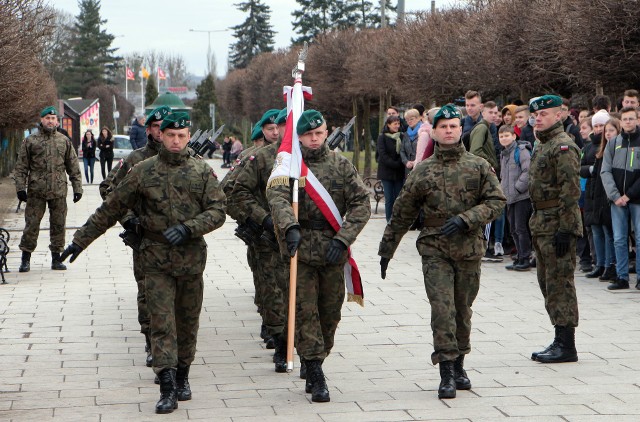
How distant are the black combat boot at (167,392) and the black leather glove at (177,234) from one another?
2.64 feet

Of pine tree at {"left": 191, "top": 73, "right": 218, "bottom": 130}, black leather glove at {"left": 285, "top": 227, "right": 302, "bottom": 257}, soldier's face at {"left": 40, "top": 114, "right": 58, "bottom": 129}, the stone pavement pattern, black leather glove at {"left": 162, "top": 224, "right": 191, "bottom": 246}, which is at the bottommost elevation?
the stone pavement pattern

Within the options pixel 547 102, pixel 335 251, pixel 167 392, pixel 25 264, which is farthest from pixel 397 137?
pixel 167 392

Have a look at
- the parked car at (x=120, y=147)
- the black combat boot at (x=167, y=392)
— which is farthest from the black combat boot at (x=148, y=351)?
the parked car at (x=120, y=147)

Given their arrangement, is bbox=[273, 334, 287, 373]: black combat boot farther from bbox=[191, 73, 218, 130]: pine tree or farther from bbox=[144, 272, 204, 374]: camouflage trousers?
bbox=[191, 73, 218, 130]: pine tree

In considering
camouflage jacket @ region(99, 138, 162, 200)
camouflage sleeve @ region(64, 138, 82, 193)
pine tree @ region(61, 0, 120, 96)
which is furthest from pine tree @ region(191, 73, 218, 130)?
camouflage jacket @ region(99, 138, 162, 200)

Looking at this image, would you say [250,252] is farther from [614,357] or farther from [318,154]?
[614,357]

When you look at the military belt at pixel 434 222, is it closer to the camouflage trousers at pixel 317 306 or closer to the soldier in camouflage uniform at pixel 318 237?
the soldier in camouflage uniform at pixel 318 237

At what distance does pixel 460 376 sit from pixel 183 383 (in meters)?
1.83

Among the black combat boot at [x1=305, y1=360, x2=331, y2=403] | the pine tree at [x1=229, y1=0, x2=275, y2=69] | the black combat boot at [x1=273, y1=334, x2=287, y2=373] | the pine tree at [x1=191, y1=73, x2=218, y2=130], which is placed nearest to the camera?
the black combat boot at [x1=305, y1=360, x2=331, y2=403]

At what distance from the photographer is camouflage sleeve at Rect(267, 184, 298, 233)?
7.11 meters

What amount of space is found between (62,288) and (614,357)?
643 cm

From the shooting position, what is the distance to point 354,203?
7336mm

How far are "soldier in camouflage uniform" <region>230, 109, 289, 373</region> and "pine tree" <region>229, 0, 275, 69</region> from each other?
86.9 meters

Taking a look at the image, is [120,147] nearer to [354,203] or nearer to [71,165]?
[71,165]
